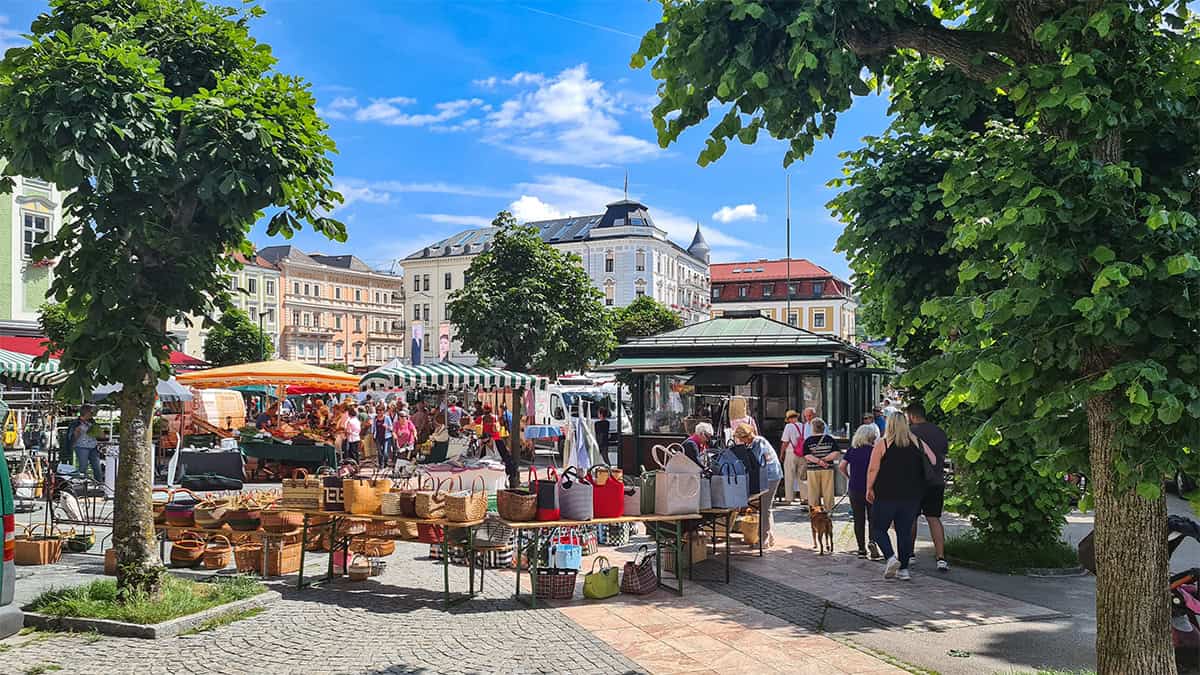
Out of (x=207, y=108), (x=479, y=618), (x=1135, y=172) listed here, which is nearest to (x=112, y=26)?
(x=207, y=108)

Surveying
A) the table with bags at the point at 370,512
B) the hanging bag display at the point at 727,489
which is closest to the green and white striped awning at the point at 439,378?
the table with bags at the point at 370,512

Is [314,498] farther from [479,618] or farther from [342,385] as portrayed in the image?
[342,385]

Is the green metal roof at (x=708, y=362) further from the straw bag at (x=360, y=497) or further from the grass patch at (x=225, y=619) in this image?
the grass patch at (x=225, y=619)

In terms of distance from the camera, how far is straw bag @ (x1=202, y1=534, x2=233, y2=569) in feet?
31.7

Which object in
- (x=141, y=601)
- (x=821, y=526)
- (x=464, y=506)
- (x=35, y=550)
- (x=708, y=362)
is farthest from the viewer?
(x=708, y=362)

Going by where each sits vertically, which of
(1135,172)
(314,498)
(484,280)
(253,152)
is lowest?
(314,498)

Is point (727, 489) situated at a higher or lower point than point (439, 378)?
lower

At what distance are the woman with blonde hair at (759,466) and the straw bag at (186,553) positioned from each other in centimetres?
575

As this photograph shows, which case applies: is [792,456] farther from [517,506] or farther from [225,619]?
[225,619]

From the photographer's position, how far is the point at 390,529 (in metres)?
10.4

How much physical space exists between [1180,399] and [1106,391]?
1.01ft

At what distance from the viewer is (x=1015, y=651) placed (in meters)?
6.70

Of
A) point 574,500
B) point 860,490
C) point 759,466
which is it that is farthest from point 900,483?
point 574,500

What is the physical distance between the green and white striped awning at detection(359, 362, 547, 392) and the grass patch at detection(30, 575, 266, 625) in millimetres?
9511
